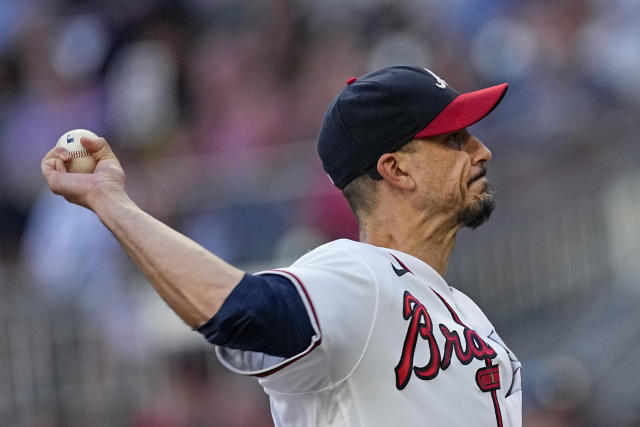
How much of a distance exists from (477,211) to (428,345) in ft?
1.71

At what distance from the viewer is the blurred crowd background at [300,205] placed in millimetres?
6430

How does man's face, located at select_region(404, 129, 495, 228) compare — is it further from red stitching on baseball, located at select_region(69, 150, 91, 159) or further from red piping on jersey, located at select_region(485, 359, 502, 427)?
red stitching on baseball, located at select_region(69, 150, 91, 159)

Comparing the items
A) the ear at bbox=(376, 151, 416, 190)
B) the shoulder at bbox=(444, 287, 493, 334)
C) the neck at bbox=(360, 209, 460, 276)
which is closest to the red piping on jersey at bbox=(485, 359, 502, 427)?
the shoulder at bbox=(444, 287, 493, 334)

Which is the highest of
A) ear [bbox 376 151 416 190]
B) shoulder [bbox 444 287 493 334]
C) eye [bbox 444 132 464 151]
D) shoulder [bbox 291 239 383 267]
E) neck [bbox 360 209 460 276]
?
eye [bbox 444 132 464 151]

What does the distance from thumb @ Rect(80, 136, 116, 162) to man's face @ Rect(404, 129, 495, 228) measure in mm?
765

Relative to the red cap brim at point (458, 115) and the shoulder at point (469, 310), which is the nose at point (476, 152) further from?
the shoulder at point (469, 310)

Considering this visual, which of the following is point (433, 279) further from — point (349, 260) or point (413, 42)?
point (413, 42)

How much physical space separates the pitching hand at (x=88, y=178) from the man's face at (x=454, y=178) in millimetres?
773

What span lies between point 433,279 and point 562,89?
4791 mm

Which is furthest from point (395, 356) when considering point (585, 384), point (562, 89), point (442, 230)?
point (562, 89)

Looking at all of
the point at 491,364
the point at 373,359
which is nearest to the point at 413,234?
the point at 491,364

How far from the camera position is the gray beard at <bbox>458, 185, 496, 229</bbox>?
2.65m

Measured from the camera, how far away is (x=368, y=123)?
251 centimetres

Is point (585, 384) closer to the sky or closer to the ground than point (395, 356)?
closer to the ground
